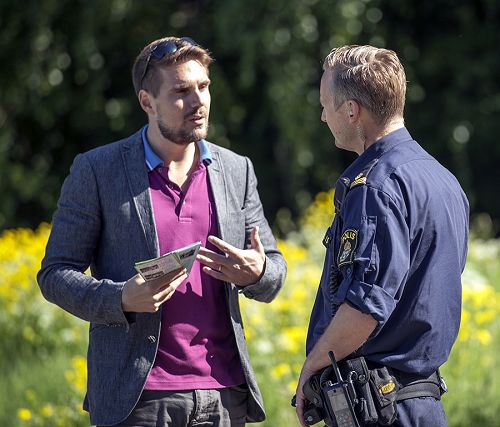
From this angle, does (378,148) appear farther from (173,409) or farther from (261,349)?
(261,349)

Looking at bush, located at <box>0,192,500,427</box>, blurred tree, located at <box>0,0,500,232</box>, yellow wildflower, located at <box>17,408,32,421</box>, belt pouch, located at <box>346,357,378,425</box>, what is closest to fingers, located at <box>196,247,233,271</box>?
belt pouch, located at <box>346,357,378,425</box>

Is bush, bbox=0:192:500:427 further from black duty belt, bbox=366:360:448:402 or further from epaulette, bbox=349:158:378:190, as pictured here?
epaulette, bbox=349:158:378:190

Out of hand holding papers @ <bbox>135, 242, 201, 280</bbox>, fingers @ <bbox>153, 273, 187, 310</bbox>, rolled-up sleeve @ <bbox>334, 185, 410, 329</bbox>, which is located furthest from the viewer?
fingers @ <bbox>153, 273, 187, 310</bbox>

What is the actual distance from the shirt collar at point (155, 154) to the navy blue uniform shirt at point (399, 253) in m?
0.65

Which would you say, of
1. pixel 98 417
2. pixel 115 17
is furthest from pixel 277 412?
pixel 115 17

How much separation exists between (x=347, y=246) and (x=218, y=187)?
2.51ft

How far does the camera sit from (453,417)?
16.0ft

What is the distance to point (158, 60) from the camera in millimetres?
3148

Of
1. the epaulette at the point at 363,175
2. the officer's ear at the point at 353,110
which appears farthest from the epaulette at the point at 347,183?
the officer's ear at the point at 353,110

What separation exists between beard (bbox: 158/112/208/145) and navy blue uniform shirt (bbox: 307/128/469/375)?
60cm

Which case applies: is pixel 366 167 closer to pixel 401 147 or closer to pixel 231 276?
pixel 401 147

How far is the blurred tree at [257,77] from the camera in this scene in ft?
31.8

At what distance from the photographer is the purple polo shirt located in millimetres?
3043

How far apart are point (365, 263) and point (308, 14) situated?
7.36m
